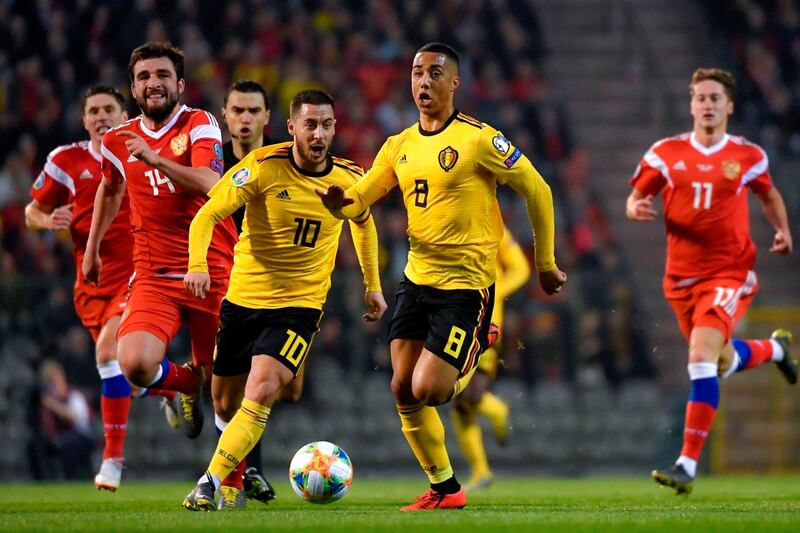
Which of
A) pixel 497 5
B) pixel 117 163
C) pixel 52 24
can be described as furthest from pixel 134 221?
pixel 497 5

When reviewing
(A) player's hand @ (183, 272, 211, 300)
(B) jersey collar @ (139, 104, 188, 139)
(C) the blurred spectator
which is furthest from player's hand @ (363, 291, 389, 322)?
(C) the blurred spectator

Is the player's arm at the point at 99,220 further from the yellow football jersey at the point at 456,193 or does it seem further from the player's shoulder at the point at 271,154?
the yellow football jersey at the point at 456,193

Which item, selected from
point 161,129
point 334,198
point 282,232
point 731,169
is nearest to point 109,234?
point 161,129

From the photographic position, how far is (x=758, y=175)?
973 cm

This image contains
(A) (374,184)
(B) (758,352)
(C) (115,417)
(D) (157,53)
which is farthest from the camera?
(B) (758,352)

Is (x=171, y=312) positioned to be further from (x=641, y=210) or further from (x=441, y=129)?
(x=641, y=210)

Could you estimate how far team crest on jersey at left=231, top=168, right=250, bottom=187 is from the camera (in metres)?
7.74

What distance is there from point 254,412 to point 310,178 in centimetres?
145

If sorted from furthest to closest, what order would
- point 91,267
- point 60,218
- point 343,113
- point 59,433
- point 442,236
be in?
point 343,113 → point 59,433 → point 60,218 → point 91,267 → point 442,236

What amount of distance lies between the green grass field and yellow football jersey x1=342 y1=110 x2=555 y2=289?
4.61 feet

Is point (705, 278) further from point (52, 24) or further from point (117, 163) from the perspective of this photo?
point (52, 24)

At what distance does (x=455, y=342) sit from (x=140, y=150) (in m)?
2.10

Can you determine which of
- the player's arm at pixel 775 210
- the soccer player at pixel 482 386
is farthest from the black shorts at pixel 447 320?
the soccer player at pixel 482 386

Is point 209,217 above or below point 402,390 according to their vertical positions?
above
